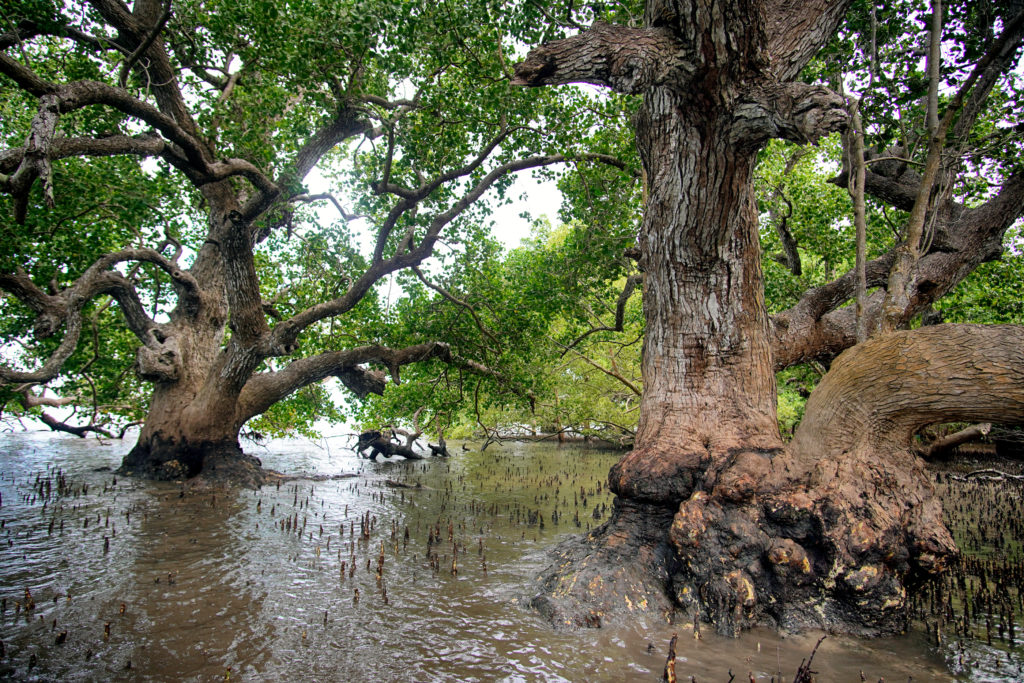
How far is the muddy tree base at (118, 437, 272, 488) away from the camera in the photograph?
33.4ft

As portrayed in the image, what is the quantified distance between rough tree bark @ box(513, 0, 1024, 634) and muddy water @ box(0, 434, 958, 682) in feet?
1.36

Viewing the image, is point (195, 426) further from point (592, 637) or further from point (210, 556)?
point (592, 637)

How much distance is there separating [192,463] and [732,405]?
412 inches

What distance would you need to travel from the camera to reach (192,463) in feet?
34.2

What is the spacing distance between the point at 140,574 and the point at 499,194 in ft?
26.7

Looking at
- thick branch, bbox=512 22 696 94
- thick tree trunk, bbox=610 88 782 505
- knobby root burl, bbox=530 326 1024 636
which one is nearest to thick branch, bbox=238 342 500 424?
thick tree trunk, bbox=610 88 782 505

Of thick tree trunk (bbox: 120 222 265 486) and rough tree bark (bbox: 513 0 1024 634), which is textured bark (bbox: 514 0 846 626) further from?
thick tree trunk (bbox: 120 222 265 486)

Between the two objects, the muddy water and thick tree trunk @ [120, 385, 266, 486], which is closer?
the muddy water

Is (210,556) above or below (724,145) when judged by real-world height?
below

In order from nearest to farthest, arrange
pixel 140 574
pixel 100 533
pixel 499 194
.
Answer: pixel 140 574 → pixel 100 533 → pixel 499 194

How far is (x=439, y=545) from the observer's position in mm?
6477

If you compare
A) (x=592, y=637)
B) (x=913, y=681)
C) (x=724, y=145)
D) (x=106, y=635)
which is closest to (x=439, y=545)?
(x=592, y=637)

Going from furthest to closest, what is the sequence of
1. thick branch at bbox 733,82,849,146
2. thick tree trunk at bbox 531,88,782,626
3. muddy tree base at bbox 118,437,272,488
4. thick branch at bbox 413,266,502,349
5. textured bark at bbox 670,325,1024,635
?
thick branch at bbox 413,266,502,349, muddy tree base at bbox 118,437,272,488, thick tree trunk at bbox 531,88,782,626, textured bark at bbox 670,325,1024,635, thick branch at bbox 733,82,849,146

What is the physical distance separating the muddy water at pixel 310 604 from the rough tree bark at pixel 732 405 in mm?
413
